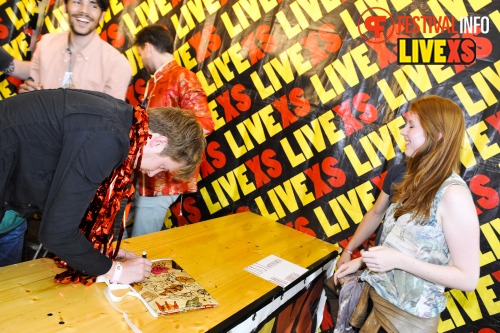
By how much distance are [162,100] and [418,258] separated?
5.64 feet

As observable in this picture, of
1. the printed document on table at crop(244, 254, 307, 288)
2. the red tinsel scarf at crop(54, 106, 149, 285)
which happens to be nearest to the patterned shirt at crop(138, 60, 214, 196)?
the printed document on table at crop(244, 254, 307, 288)

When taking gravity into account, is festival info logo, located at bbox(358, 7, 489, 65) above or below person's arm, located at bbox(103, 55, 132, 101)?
below

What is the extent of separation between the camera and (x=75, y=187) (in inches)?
41.9

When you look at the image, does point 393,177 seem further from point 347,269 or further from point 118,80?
point 118,80

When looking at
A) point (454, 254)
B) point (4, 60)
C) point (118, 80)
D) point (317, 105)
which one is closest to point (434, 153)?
point (454, 254)

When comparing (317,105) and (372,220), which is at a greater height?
(317,105)

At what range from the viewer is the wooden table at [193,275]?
3.90 feet

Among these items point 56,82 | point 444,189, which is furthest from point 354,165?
point 56,82

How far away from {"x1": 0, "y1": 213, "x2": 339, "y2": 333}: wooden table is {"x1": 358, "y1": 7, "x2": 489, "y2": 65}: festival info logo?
3.85 feet

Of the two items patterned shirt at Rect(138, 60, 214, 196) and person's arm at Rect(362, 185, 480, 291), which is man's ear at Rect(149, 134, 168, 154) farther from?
patterned shirt at Rect(138, 60, 214, 196)

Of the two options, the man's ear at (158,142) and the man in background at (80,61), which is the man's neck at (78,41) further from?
the man's ear at (158,142)

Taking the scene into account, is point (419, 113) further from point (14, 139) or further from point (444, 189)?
point (14, 139)

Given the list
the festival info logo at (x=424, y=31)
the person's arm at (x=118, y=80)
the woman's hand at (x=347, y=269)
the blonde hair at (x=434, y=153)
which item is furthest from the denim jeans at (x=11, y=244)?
the festival info logo at (x=424, y=31)

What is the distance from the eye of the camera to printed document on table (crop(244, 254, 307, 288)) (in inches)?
67.9
